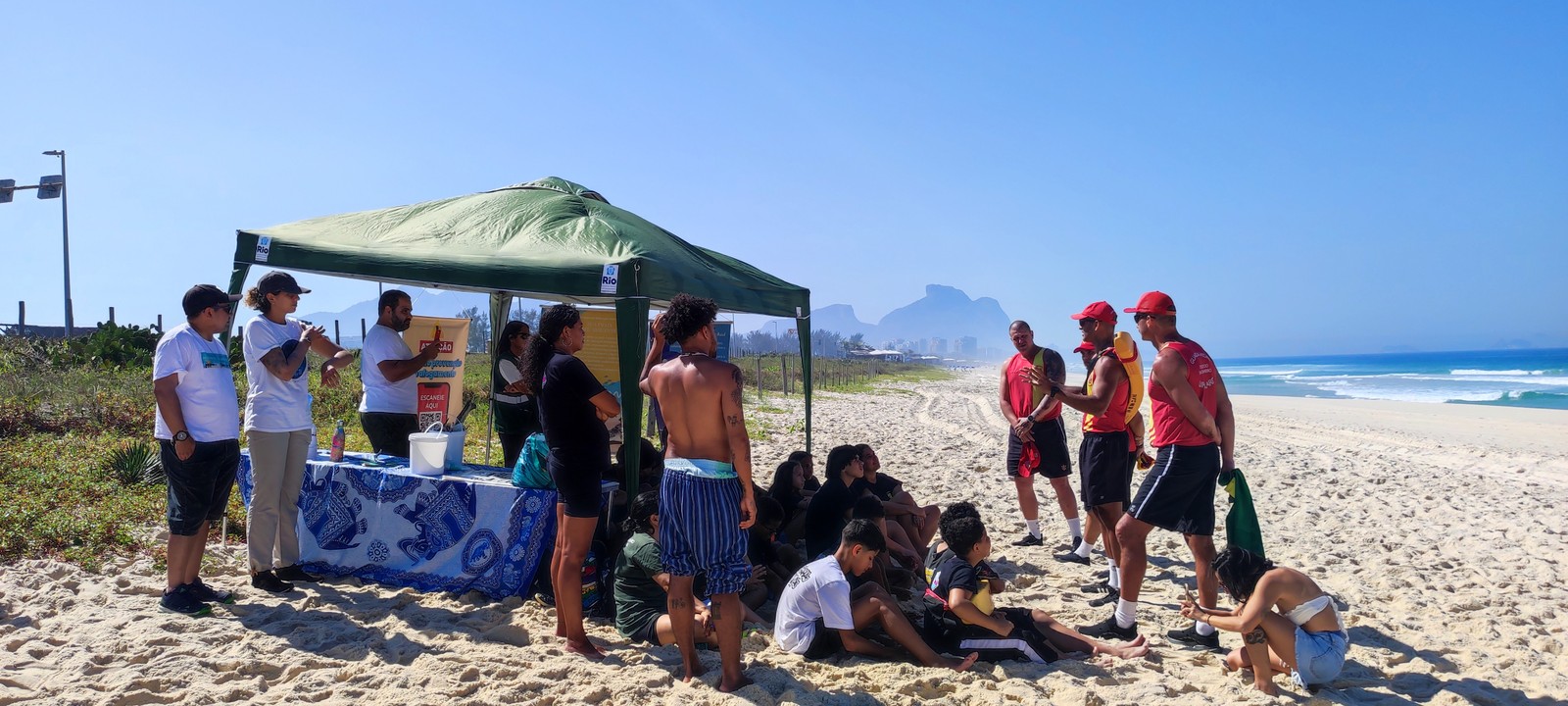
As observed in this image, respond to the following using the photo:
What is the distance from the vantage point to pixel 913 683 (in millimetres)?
3516

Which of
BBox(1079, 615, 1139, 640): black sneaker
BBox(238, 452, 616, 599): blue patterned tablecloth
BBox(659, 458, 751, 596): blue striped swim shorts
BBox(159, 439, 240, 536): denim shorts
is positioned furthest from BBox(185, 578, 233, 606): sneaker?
BBox(1079, 615, 1139, 640): black sneaker

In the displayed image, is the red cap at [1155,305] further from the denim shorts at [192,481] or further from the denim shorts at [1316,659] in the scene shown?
the denim shorts at [192,481]

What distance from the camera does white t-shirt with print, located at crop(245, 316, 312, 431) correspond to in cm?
438

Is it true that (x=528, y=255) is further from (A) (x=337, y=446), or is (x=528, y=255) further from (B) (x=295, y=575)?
(B) (x=295, y=575)

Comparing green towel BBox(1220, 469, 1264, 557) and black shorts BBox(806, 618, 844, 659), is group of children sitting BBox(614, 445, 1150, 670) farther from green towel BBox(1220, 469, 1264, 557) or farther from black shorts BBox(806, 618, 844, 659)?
green towel BBox(1220, 469, 1264, 557)

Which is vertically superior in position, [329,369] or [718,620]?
[329,369]

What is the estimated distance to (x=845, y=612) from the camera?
370 cm

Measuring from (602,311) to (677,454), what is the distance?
4.76 meters

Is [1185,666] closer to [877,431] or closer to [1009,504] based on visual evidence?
[1009,504]

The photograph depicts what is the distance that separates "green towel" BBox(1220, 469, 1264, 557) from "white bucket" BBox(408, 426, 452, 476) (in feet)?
12.9

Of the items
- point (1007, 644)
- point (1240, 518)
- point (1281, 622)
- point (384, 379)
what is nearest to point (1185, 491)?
point (1240, 518)

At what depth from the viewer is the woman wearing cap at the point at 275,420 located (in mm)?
4383

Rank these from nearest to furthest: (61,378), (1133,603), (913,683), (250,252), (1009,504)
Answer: (913,683) → (1133,603) → (250,252) → (1009,504) → (61,378)

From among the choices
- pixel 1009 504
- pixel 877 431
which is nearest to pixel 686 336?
pixel 1009 504
